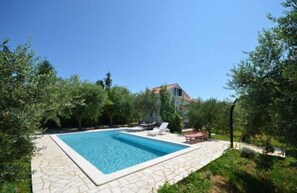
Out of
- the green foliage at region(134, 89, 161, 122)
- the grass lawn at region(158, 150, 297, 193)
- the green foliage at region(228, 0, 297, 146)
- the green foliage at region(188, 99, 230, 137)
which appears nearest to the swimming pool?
the grass lawn at region(158, 150, 297, 193)

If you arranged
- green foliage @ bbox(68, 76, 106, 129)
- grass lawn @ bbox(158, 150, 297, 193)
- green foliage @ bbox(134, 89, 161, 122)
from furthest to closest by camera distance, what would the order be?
green foliage @ bbox(134, 89, 161, 122)
green foliage @ bbox(68, 76, 106, 129)
grass lawn @ bbox(158, 150, 297, 193)

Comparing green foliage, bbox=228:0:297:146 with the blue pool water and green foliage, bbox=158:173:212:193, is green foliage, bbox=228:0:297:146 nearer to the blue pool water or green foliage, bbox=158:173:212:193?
green foliage, bbox=158:173:212:193

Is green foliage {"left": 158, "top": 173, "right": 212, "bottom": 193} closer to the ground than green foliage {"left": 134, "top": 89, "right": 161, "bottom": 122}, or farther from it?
closer to the ground

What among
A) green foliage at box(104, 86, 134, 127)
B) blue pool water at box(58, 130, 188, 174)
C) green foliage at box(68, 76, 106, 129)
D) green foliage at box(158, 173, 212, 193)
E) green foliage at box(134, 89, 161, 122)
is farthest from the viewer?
green foliage at box(104, 86, 134, 127)

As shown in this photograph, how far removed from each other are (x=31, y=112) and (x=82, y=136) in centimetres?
1765

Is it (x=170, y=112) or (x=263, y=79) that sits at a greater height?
(x=263, y=79)

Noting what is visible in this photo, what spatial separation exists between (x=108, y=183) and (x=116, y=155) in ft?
20.9

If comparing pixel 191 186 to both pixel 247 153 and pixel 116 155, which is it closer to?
pixel 247 153

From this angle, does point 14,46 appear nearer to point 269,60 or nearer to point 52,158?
point 52,158

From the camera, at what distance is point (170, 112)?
22.4 meters

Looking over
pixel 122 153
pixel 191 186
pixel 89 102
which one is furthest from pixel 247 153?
pixel 89 102

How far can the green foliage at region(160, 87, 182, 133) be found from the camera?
2186 cm

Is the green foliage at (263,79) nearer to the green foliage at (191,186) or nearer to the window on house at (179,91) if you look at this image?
the green foliage at (191,186)

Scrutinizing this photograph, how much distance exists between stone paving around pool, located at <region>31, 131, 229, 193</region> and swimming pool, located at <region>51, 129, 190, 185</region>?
1.04 feet
